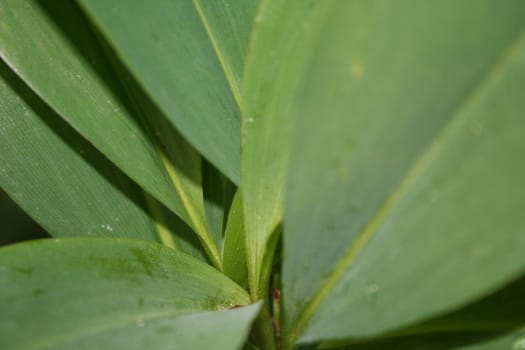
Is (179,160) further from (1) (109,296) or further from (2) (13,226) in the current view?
(2) (13,226)

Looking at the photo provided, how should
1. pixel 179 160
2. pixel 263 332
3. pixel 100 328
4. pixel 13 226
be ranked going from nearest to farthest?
1. pixel 100 328
2. pixel 263 332
3. pixel 179 160
4. pixel 13 226

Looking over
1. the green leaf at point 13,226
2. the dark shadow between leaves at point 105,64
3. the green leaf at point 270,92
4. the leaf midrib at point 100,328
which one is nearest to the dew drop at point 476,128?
the green leaf at point 270,92

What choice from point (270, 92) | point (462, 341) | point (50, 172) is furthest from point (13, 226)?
point (462, 341)

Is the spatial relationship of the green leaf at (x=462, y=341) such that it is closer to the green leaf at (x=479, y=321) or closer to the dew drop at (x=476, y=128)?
the green leaf at (x=479, y=321)

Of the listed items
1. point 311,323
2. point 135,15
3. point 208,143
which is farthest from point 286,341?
point 135,15

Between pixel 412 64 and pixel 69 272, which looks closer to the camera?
pixel 412 64

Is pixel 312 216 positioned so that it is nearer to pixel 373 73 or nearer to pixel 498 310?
pixel 373 73
